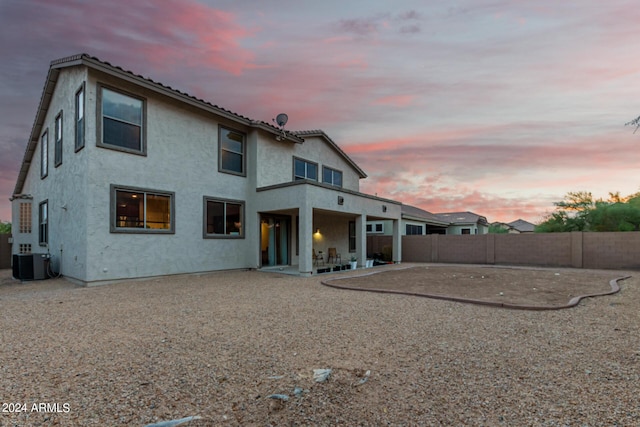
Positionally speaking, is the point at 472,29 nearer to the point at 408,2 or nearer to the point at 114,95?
the point at 408,2

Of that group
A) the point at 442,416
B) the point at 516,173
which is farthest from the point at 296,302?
the point at 516,173

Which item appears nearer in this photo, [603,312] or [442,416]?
[442,416]

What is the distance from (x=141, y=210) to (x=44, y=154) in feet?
25.0

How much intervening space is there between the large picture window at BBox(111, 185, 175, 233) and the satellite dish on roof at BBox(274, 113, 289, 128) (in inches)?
233

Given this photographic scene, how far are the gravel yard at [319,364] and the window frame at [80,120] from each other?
17.2ft

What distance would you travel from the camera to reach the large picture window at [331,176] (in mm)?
17731

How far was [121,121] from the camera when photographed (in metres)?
9.91

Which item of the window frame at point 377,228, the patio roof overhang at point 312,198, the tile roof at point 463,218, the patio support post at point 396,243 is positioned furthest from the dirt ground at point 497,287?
the tile roof at point 463,218

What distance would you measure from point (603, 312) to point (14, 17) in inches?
720

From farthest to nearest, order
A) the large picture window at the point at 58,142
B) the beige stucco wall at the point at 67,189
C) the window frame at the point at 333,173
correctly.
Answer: the window frame at the point at 333,173, the large picture window at the point at 58,142, the beige stucco wall at the point at 67,189

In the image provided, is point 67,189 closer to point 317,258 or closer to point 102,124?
point 102,124

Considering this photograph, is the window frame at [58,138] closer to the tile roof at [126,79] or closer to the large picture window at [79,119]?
the tile roof at [126,79]

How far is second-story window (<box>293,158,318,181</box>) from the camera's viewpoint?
15614 mm

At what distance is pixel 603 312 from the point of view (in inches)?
240
